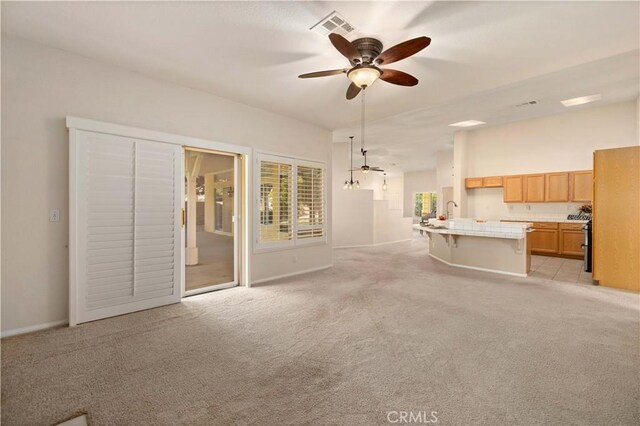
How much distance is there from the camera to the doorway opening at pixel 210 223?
15.4ft

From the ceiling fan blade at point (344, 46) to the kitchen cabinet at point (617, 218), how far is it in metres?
4.49

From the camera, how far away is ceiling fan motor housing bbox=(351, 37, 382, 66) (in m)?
2.79

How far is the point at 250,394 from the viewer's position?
77.0 inches

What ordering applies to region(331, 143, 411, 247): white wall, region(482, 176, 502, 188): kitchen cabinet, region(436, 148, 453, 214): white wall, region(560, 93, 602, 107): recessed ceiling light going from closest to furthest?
region(560, 93, 602, 107): recessed ceiling light
region(482, 176, 502, 188): kitchen cabinet
region(331, 143, 411, 247): white wall
region(436, 148, 453, 214): white wall

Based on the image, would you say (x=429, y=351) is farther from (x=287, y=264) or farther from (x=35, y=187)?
(x=35, y=187)

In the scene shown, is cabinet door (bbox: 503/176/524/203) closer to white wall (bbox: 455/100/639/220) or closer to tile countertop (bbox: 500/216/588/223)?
white wall (bbox: 455/100/639/220)

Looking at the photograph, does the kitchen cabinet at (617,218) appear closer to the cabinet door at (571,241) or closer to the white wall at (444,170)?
the cabinet door at (571,241)

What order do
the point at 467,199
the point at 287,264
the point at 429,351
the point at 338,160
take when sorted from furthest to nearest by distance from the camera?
the point at 338,160 → the point at 467,199 → the point at 287,264 → the point at 429,351

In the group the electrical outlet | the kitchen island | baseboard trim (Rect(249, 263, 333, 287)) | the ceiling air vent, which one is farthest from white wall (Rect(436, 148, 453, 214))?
the electrical outlet

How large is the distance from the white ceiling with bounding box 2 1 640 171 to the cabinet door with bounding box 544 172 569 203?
8.35ft

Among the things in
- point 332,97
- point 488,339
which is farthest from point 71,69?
point 488,339

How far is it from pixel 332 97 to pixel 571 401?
413 cm

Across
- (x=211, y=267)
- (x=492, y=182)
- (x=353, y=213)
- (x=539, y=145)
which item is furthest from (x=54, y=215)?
(x=539, y=145)

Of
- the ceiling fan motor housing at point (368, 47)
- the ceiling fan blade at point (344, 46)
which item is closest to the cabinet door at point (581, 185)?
the ceiling fan motor housing at point (368, 47)
